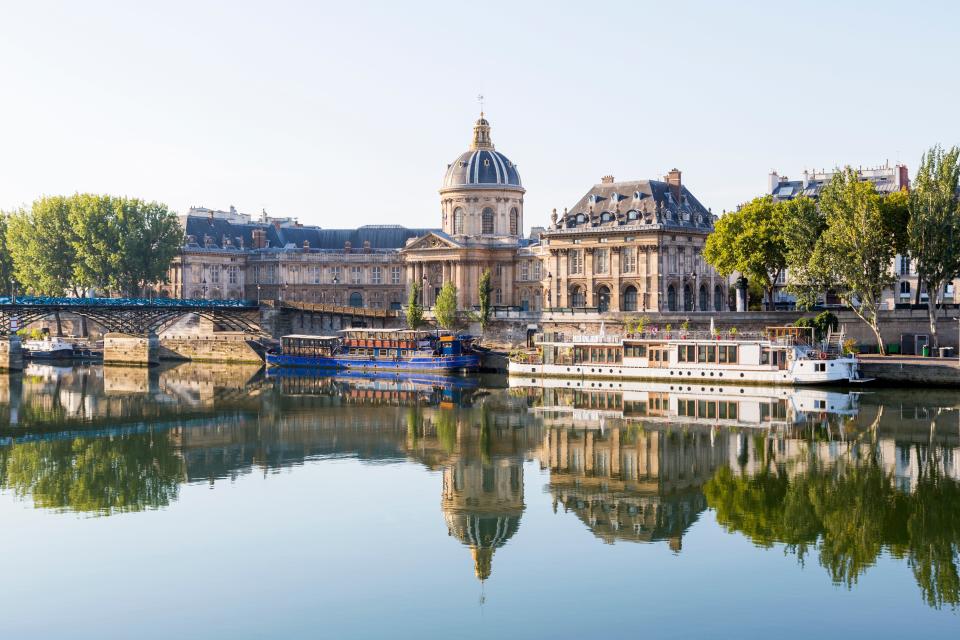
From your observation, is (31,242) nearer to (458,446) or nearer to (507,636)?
(458,446)

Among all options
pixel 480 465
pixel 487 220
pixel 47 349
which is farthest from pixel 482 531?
pixel 487 220

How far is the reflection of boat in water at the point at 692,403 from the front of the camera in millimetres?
53750

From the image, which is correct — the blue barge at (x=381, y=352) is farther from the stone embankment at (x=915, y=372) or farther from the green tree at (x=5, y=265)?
the green tree at (x=5, y=265)

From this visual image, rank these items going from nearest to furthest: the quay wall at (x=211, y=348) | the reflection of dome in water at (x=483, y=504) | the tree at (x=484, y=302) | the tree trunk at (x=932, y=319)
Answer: the reflection of dome in water at (x=483, y=504)
the tree trunk at (x=932, y=319)
the tree at (x=484, y=302)
the quay wall at (x=211, y=348)

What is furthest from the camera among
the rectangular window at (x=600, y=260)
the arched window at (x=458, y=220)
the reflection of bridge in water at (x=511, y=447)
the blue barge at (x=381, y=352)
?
the arched window at (x=458, y=220)

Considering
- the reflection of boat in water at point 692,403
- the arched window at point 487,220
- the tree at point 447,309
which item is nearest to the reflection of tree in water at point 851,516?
the reflection of boat in water at point 692,403

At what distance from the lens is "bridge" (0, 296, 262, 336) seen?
299 feet

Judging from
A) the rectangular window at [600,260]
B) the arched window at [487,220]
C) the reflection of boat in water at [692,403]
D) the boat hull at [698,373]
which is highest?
the arched window at [487,220]

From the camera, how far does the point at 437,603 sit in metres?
25.8

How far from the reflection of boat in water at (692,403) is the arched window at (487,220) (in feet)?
145

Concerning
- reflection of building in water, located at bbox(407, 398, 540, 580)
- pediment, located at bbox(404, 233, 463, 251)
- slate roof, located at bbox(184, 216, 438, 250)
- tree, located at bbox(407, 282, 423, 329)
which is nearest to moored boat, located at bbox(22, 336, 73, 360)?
slate roof, located at bbox(184, 216, 438, 250)

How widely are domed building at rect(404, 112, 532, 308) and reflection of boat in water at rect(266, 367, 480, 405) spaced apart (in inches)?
1067

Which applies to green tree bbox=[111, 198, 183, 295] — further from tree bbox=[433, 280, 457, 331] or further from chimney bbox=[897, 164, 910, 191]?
chimney bbox=[897, 164, 910, 191]

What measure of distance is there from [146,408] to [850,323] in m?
43.4
